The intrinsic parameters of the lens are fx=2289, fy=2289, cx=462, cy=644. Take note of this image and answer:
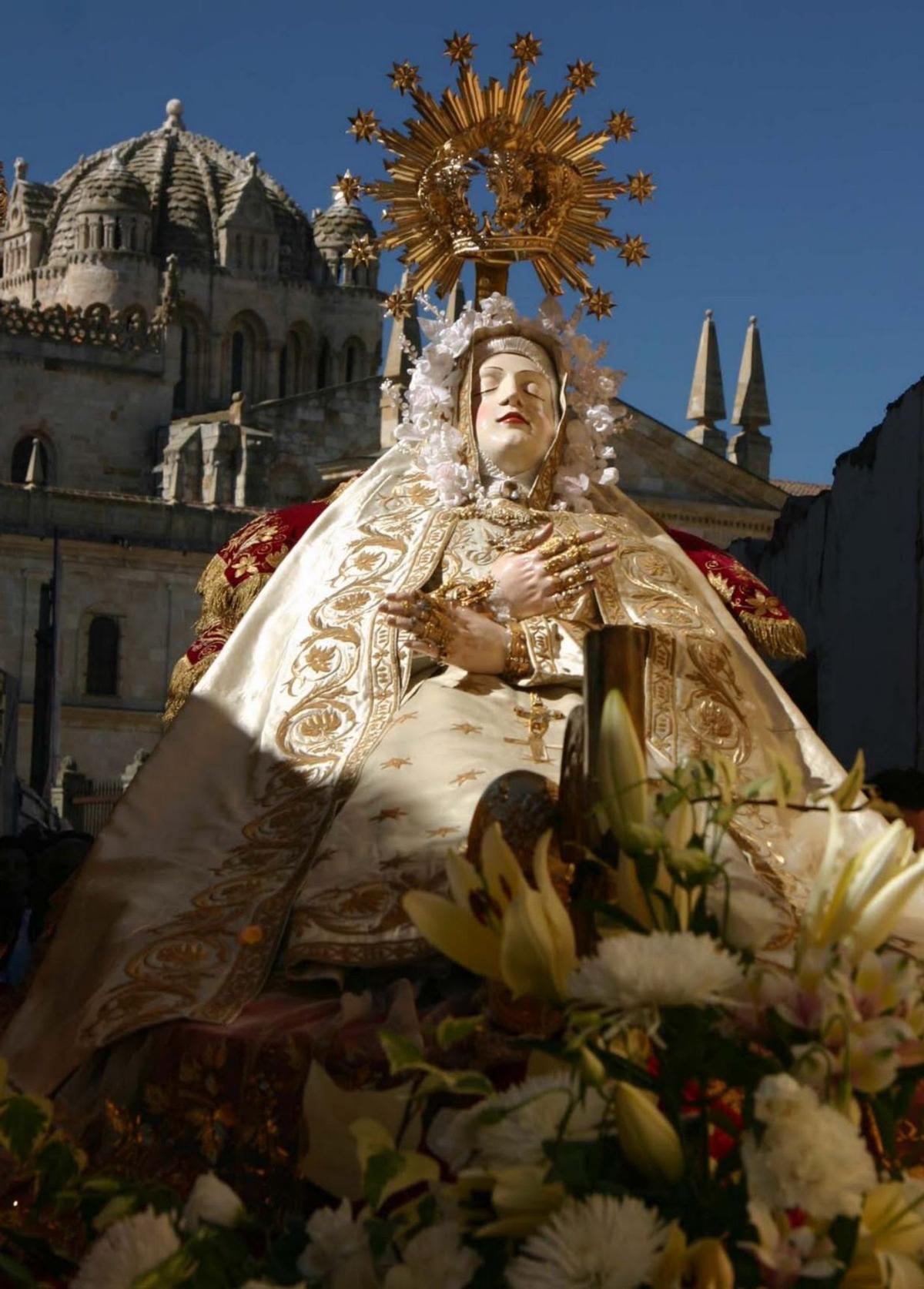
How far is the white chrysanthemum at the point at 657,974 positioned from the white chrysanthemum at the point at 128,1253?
1.92 ft

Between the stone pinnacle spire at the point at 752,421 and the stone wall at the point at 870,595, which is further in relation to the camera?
the stone pinnacle spire at the point at 752,421

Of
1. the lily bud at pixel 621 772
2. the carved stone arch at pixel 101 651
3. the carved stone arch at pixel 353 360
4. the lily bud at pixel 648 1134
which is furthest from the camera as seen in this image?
the carved stone arch at pixel 353 360

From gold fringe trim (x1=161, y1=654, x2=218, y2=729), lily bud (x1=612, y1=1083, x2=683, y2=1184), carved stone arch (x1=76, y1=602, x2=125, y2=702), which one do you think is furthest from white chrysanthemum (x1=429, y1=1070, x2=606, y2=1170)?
carved stone arch (x1=76, y1=602, x2=125, y2=702)

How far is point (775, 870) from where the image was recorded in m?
5.35

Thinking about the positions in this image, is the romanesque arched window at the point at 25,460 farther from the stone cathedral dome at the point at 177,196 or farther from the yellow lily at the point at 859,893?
the yellow lily at the point at 859,893

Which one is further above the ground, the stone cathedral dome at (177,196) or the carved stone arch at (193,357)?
the stone cathedral dome at (177,196)

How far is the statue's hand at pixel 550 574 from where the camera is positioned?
6.09m

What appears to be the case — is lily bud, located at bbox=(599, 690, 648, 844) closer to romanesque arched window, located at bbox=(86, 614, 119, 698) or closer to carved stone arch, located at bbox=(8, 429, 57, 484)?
romanesque arched window, located at bbox=(86, 614, 119, 698)

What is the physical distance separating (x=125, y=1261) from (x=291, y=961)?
2311 millimetres

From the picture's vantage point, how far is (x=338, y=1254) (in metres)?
2.70

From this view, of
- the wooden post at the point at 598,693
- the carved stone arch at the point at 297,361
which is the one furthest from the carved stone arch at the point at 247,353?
the wooden post at the point at 598,693

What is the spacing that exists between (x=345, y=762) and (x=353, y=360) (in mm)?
52013

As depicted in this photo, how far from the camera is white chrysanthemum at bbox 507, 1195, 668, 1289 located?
2.38 metres

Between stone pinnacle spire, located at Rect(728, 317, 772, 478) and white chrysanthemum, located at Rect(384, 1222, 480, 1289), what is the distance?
4559 cm
